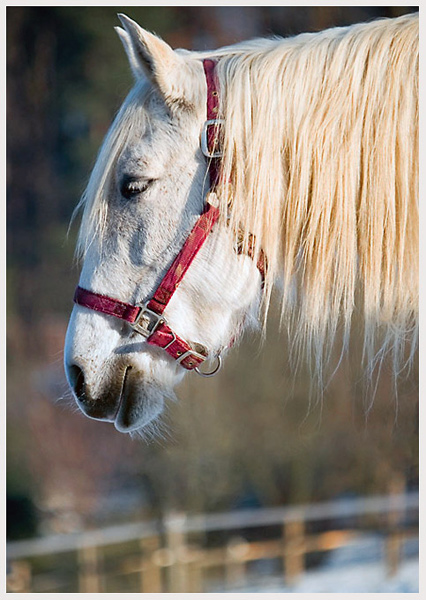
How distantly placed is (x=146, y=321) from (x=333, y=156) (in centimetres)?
43

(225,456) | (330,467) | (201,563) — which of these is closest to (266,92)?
(201,563)

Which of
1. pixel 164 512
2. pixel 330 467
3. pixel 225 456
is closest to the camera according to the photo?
pixel 164 512

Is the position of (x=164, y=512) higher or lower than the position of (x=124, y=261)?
lower

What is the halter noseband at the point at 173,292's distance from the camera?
1147mm

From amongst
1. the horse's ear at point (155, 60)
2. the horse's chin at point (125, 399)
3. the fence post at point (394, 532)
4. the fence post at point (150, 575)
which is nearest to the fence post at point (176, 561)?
the fence post at point (150, 575)

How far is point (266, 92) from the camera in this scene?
1.15m

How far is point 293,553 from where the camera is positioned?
14.5 ft

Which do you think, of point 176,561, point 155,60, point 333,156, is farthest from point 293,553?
point 155,60

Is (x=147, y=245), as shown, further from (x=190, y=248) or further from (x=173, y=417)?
(x=173, y=417)

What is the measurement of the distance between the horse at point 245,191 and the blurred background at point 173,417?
398cm

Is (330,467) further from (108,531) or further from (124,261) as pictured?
(124,261)

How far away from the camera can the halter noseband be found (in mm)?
1147

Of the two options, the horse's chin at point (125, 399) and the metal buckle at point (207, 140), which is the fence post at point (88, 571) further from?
the metal buckle at point (207, 140)

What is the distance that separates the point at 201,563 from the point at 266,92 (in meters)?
3.66
